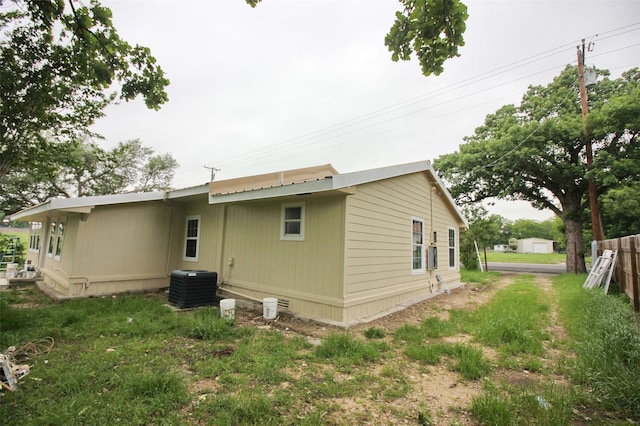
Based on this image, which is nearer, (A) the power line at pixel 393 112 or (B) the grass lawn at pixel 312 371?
(B) the grass lawn at pixel 312 371

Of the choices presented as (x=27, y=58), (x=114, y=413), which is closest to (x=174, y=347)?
(x=114, y=413)

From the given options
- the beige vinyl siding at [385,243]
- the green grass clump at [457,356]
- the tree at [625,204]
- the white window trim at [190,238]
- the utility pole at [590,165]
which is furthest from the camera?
the tree at [625,204]

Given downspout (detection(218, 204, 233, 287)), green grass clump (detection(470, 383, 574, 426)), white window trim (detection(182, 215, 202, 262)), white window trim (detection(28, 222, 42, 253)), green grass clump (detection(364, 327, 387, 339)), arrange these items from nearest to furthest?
green grass clump (detection(470, 383, 574, 426)) → green grass clump (detection(364, 327, 387, 339)) → downspout (detection(218, 204, 233, 287)) → white window trim (detection(182, 215, 202, 262)) → white window trim (detection(28, 222, 42, 253))

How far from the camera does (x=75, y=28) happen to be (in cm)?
343

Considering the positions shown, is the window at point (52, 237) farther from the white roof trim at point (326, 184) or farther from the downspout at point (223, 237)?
the white roof trim at point (326, 184)

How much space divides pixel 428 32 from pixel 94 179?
25812 millimetres

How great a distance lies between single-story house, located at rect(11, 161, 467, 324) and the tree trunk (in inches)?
342

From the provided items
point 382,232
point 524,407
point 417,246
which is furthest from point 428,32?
point 417,246

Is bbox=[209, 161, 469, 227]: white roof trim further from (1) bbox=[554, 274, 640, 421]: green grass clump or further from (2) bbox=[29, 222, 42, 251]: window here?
(2) bbox=[29, 222, 42, 251]: window

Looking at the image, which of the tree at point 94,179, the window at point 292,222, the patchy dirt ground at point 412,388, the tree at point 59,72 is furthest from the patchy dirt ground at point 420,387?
the tree at point 94,179

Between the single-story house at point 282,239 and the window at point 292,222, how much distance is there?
0.08 feet

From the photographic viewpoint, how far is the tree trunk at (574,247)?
47.4 feet

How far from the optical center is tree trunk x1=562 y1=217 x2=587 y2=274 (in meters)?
14.4

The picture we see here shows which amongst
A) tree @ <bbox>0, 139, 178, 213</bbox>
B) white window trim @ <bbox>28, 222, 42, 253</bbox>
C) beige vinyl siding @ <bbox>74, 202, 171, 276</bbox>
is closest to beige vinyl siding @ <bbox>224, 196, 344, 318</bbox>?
beige vinyl siding @ <bbox>74, 202, 171, 276</bbox>
